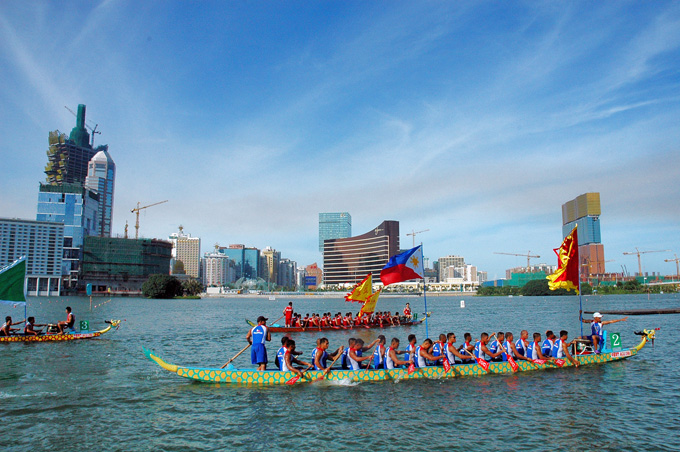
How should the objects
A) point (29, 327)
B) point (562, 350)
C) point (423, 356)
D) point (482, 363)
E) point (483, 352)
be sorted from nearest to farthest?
point (423, 356) → point (482, 363) → point (483, 352) → point (562, 350) → point (29, 327)

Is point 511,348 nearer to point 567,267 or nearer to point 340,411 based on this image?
point 567,267

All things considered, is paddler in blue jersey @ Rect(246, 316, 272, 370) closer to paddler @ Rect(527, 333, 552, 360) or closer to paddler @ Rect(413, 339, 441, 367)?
paddler @ Rect(413, 339, 441, 367)

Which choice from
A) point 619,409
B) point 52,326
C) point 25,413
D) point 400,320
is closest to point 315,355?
point 25,413

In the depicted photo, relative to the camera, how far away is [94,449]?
11.7 meters

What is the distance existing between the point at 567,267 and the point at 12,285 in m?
32.5

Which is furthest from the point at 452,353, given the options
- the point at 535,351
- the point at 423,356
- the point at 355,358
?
the point at 355,358

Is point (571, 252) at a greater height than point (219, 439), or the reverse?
point (571, 252)

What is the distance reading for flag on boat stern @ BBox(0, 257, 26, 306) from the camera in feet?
88.0

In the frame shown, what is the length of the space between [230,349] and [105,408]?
14775 millimetres

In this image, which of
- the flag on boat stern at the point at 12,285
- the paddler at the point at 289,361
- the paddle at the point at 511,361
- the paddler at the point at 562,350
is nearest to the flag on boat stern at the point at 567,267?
the paddler at the point at 562,350

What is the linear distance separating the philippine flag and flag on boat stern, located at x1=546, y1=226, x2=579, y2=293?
22.4 feet

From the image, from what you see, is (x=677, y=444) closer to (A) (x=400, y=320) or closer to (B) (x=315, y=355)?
(B) (x=315, y=355)

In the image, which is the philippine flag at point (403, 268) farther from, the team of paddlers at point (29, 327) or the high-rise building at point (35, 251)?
the high-rise building at point (35, 251)

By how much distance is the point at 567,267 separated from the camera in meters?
23.6
